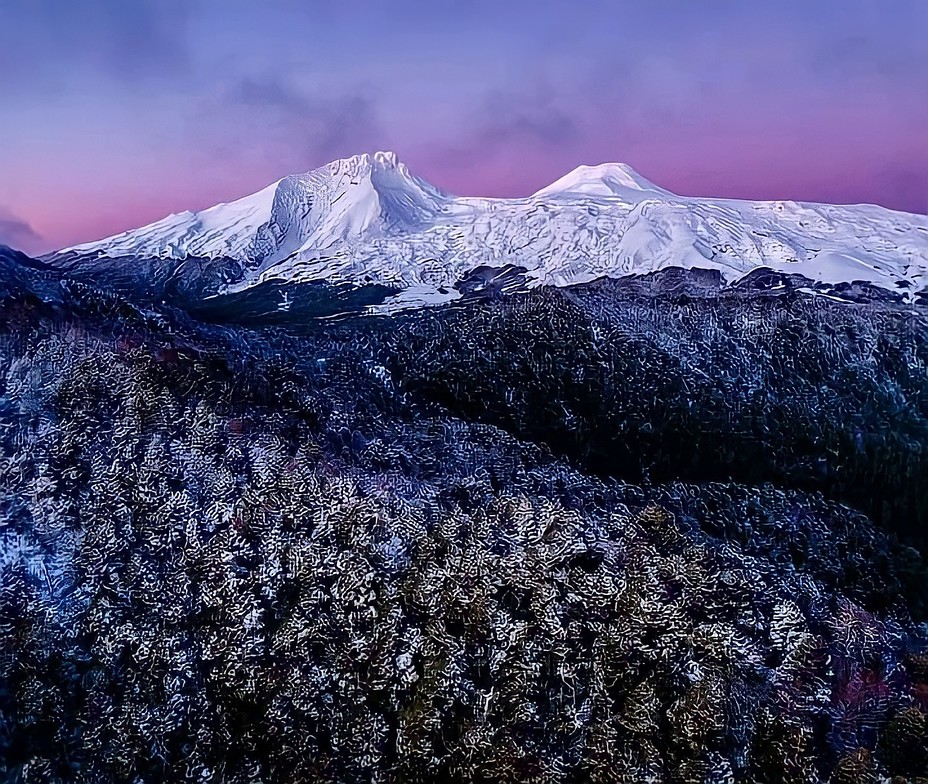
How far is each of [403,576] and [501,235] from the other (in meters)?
9.54

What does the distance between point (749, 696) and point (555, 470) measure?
3.71 meters

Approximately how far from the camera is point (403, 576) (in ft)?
31.0

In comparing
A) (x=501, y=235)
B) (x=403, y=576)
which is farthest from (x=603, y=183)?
(x=403, y=576)

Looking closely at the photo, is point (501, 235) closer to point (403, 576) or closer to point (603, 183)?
point (603, 183)

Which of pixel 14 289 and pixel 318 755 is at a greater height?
pixel 14 289

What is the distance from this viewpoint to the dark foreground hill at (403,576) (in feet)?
28.6

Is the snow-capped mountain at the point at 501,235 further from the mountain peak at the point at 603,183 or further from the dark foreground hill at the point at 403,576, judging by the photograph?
the dark foreground hill at the point at 403,576

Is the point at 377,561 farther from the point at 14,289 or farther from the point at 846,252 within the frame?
the point at 846,252

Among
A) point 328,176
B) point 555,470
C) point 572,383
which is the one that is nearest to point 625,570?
point 555,470

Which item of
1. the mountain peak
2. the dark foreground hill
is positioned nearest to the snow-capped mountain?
the mountain peak

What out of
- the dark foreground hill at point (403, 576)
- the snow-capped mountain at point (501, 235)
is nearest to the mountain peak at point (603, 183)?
the snow-capped mountain at point (501, 235)

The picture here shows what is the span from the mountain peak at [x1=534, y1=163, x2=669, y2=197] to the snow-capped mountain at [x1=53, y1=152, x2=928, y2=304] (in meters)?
0.05

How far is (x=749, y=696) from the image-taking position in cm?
871

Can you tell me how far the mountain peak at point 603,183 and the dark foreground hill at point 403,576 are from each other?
767 centimetres
